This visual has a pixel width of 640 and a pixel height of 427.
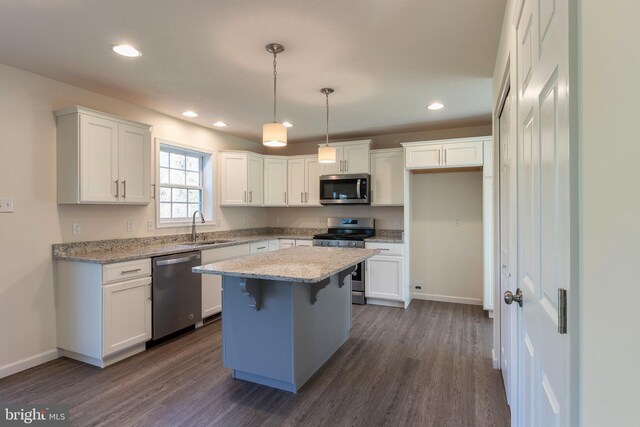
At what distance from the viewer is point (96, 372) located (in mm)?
2691

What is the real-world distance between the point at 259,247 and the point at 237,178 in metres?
1.06

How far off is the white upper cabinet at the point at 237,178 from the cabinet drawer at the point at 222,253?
0.78 meters

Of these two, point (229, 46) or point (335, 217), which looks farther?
point (335, 217)

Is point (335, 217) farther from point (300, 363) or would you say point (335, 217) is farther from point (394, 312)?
point (300, 363)

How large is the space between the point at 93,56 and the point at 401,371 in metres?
3.40

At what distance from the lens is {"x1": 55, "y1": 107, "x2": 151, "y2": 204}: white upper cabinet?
2.86m

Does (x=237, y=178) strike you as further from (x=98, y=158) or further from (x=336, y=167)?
(x=98, y=158)

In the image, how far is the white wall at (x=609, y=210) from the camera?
0.49 m

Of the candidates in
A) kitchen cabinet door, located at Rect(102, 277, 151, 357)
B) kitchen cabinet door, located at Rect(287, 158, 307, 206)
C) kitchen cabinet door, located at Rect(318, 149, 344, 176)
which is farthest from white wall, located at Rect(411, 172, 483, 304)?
kitchen cabinet door, located at Rect(102, 277, 151, 357)

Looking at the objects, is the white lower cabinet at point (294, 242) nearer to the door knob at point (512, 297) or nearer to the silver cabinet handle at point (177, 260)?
the silver cabinet handle at point (177, 260)

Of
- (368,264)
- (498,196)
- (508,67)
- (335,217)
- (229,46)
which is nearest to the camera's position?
(508,67)

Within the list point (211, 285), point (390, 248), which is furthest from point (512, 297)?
point (211, 285)

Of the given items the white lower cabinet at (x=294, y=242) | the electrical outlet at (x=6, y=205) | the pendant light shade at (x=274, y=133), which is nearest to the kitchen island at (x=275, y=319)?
the pendant light shade at (x=274, y=133)

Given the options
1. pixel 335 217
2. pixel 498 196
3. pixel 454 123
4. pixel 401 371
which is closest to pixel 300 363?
pixel 401 371
